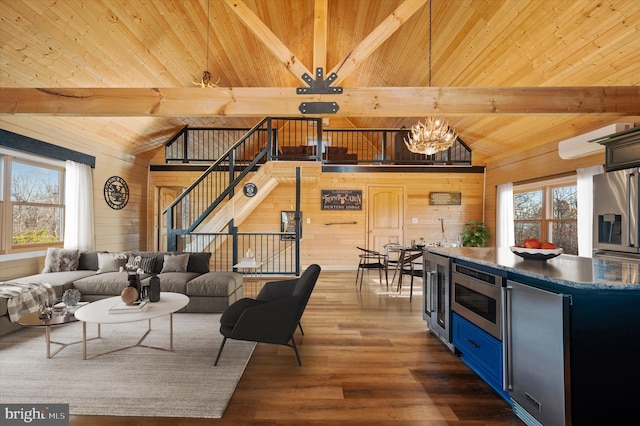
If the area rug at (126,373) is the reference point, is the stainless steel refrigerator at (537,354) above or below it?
above

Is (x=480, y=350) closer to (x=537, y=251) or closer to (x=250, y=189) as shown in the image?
(x=537, y=251)

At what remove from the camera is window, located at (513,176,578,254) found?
5348 millimetres

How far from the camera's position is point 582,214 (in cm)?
473

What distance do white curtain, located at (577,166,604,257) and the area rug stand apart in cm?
506

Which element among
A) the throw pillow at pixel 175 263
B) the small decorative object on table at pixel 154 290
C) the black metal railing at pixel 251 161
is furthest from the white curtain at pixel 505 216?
the small decorative object on table at pixel 154 290

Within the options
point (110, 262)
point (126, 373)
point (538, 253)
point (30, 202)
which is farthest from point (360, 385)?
point (30, 202)

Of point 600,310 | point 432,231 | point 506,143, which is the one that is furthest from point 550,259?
point 432,231

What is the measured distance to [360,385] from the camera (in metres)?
2.37

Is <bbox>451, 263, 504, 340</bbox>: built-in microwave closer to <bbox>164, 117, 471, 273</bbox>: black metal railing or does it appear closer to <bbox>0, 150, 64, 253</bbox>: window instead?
<bbox>164, 117, 471, 273</bbox>: black metal railing

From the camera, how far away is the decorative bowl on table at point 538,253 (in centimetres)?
224

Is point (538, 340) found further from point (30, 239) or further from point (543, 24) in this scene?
point (30, 239)

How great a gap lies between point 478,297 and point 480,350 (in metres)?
0.40

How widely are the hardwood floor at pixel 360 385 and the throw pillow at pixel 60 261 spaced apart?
3.41 m

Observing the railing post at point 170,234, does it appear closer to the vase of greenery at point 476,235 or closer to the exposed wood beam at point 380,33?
the exposed wood beam at point 380,33
